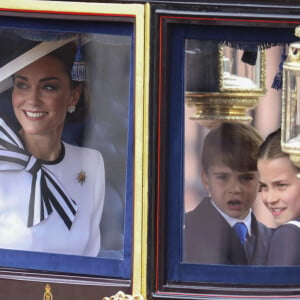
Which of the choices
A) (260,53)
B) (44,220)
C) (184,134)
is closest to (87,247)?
(44,220)

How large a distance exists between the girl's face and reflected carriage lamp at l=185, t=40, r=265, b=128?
0.66ft

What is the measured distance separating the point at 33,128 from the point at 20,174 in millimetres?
178

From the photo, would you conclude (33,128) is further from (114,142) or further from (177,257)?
(177,257)

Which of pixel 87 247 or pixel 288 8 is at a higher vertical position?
pixel 288 8

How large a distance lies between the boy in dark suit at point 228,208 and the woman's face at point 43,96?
1.81 feet

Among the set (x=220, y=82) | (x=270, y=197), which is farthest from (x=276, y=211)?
(x=220, y=82)

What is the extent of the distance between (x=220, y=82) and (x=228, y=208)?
46cm

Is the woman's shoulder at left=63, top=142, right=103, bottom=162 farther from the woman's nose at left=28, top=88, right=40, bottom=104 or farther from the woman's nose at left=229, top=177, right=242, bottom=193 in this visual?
the woman's nose at left=229, top=177, right=242, bottom=193

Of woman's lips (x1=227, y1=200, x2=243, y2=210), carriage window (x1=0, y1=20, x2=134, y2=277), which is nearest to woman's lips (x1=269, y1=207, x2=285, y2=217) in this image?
woman's lips (x1=227, y1=200, x2=243, y2=210)

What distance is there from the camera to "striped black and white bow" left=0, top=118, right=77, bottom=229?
5906mm

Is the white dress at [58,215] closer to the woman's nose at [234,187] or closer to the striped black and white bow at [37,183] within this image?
the striped black and white bow at [37,183]

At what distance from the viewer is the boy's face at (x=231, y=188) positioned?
577 cm

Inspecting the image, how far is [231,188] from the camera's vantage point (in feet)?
19.0

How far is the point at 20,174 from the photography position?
5949 mm
